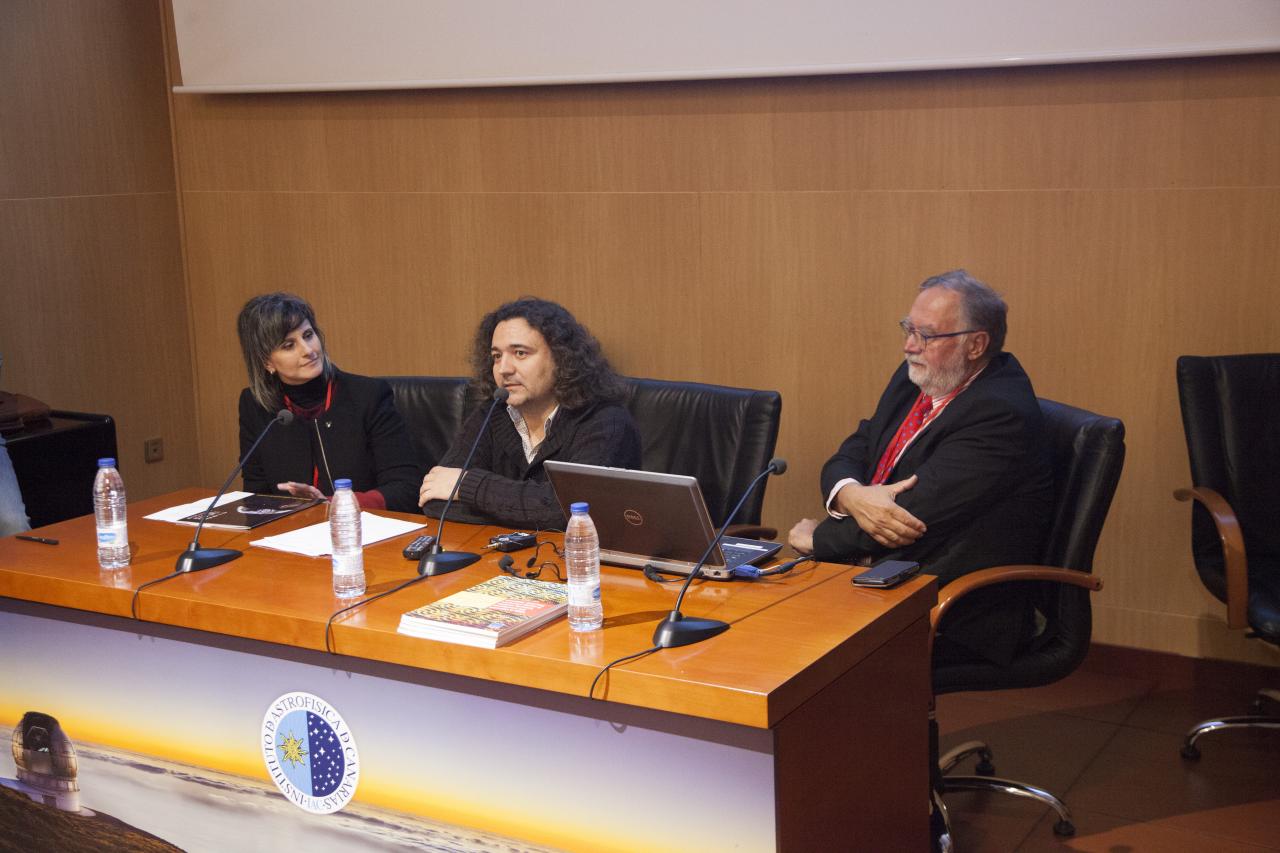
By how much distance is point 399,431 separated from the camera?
12.3ft

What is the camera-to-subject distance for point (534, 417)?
3354mm

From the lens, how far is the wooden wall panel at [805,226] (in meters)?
3.77

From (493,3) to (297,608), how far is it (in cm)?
286

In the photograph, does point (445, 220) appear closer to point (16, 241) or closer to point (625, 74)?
point (625, 74)

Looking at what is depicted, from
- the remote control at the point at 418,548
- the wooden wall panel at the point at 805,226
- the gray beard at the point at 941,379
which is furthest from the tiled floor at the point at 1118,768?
the remote control at the point at 418,548

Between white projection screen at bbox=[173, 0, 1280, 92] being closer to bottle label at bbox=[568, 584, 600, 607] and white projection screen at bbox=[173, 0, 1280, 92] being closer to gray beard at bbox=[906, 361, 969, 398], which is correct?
gray beard at bbox=[906, 361, 969, 398]

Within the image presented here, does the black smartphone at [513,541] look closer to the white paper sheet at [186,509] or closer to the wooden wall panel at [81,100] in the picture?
the white paper sheet at [186,509]

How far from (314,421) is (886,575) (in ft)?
6.13

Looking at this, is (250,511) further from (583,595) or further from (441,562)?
(583,595)

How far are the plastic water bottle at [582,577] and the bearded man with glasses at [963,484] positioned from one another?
3.15 feet

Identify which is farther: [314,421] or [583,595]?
[314,421]

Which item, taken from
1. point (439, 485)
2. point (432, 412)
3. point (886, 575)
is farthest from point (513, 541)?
point (432, 412)

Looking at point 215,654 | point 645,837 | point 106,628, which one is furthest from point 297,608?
→ point 645,837

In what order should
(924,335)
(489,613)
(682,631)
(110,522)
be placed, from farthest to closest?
(924,335), (110,522), (489,613), (682,631)
